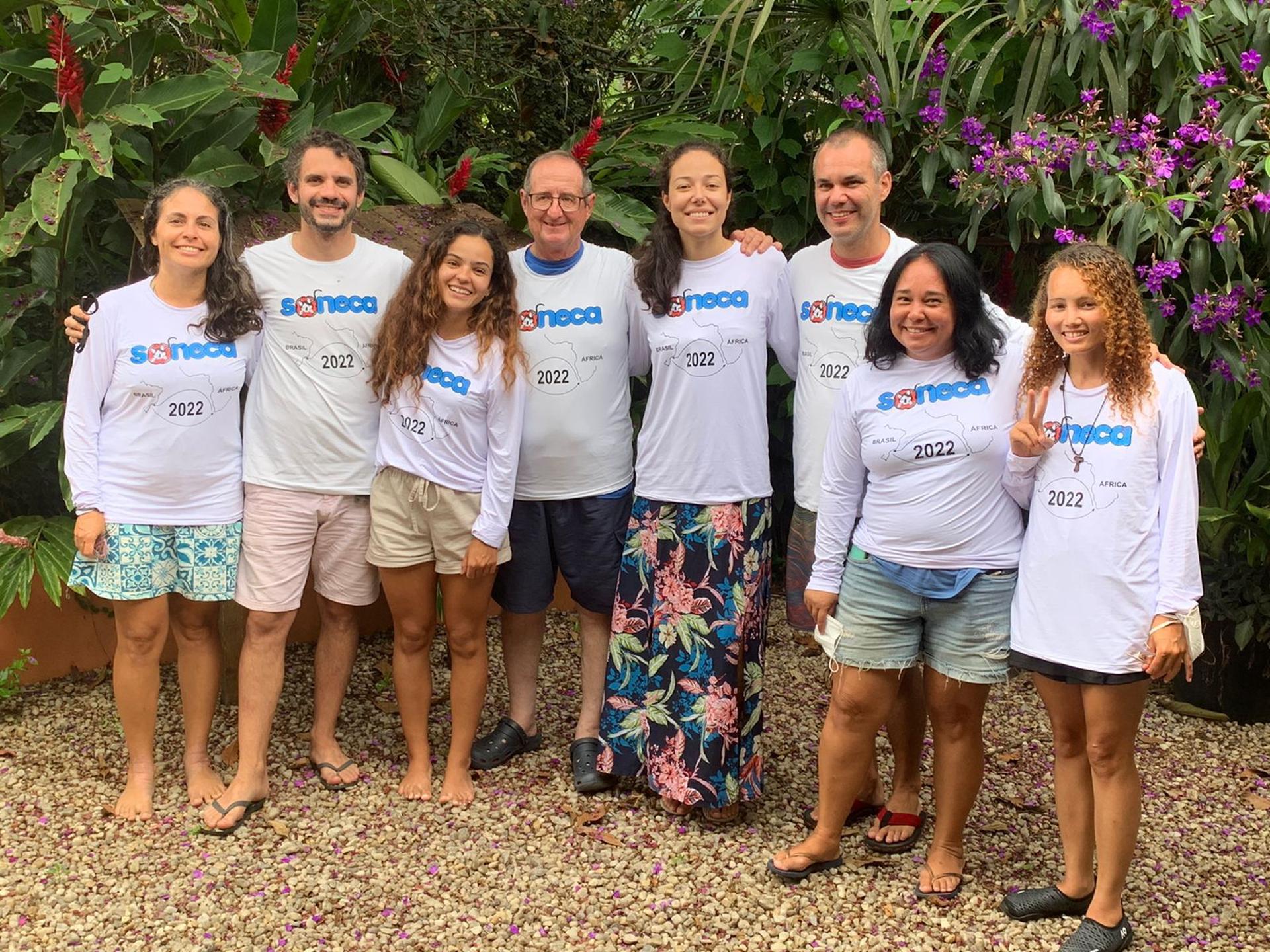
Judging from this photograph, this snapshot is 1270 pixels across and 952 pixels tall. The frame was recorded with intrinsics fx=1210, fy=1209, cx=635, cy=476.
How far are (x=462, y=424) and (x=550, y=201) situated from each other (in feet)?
2.09

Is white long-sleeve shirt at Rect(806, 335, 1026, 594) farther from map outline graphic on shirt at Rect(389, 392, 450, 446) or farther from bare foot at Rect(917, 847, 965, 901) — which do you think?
map outline graphic on shirt at Rect(389, 392, 450, 446)

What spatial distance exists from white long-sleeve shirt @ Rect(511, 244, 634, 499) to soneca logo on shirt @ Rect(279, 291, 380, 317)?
0.42 m

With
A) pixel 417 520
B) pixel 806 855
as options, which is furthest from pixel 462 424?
pixel 806 855

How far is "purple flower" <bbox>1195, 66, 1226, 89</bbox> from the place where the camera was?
140 inches

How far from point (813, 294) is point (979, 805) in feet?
5.11

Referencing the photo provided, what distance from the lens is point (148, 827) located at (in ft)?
10.6

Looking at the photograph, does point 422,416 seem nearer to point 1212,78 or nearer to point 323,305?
point 323,305

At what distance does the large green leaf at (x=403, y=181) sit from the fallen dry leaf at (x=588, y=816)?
2.11 meters

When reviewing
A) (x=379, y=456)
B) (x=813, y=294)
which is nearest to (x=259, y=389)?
(x=379, y=456)

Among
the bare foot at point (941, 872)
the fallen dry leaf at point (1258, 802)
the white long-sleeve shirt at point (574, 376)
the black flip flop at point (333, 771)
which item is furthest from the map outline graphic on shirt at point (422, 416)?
the fallen dry leaf at point (1258, 802)

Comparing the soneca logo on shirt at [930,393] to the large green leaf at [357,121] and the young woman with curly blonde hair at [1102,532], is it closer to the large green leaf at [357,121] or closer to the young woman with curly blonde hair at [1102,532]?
the young woman with curly blonde hair at [1102,532]

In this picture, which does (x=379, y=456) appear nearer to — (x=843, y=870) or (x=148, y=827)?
(x=148, y=827)

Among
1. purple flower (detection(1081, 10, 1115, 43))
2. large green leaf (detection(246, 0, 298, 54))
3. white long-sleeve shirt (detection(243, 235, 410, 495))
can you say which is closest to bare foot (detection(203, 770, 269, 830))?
white long-sleeve shirt (detection(243, 235, 410, 495))

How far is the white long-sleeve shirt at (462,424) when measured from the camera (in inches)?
126
